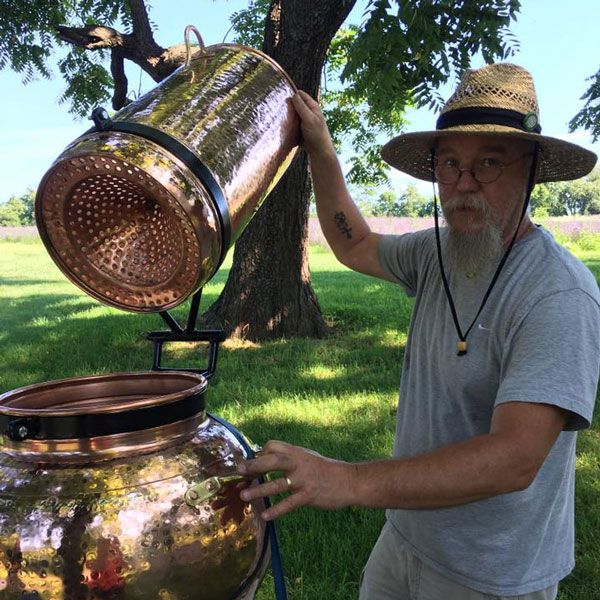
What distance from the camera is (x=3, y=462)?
1051mm

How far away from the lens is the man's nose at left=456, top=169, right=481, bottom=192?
1552 millimetres

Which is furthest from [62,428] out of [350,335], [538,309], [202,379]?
[350,335]

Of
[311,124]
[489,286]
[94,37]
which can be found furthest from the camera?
[94,37]

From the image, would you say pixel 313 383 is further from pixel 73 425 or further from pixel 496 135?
pixel 73 425

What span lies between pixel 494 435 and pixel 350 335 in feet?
16.9

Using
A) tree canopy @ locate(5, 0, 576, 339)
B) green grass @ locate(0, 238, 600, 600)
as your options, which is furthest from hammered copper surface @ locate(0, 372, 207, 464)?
tree canopy @ locate(5, 0, 576, 339)

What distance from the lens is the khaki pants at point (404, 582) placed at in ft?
5.07

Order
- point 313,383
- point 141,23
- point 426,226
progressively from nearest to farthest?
point 313,383 < point 141,23 < point 426,226

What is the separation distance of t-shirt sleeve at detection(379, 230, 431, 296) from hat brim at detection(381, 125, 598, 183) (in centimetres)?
20

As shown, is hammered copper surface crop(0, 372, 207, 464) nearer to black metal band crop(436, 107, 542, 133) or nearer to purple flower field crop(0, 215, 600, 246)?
black metal band crop(436, 107, 542, 133)

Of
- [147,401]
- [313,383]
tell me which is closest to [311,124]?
[147,401]

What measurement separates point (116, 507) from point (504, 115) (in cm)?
120

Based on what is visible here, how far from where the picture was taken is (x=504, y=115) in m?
1.49

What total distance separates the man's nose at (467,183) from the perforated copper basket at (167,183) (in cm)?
47
